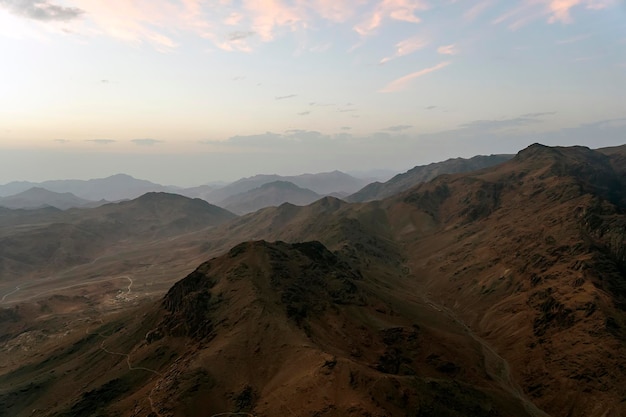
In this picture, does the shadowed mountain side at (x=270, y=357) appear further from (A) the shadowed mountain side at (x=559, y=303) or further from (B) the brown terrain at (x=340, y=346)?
(A) the shadowed mountain side at (x=559, y=303)

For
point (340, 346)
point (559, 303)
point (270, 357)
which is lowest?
point (559, 303)

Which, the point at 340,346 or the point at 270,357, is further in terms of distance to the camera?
the point at 340,346

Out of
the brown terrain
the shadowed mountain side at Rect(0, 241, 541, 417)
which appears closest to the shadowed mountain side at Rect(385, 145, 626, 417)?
the brown terrain

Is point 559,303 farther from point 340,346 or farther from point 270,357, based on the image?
point 270,357

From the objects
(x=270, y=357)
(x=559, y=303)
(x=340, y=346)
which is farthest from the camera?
(x=559, y=303)

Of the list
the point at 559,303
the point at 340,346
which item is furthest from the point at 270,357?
the point at 559,303

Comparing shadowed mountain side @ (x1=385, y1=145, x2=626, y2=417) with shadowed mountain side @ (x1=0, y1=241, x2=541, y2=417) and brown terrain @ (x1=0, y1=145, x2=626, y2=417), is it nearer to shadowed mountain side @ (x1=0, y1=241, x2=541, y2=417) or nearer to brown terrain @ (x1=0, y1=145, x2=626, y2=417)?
brown terrain @ (x1=0, y1=145, x2=626, y2=417)

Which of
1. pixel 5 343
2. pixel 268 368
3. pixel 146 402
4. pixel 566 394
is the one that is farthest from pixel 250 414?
pixel 5 343

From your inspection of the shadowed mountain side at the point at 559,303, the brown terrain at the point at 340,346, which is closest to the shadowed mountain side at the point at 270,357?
the brown terrain at the point at 340,346

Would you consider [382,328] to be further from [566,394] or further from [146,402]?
[146,402]
